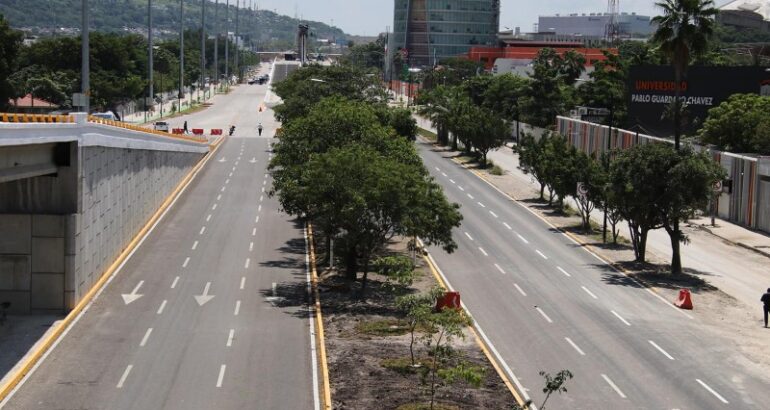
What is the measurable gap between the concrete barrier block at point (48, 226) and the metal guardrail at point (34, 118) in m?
3.31

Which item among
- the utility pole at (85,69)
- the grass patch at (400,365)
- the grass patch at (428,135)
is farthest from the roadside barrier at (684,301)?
the grass patch at (428,135)

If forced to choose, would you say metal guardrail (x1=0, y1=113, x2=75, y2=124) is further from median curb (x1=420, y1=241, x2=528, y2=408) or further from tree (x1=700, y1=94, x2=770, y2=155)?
tree (x1=700, y1=94, x2=770, y2=155)

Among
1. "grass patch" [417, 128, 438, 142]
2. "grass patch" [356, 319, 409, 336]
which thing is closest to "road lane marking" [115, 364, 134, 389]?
"grass patch" [356, 319, 409, 336]

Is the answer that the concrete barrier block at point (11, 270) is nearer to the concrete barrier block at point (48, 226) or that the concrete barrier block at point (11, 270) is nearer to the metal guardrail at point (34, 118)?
→ the concrete barrier block at point (48, 226)

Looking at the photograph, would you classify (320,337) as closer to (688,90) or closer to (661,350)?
(661,350)

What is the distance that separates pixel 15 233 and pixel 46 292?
226 cm

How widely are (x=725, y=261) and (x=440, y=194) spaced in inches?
706

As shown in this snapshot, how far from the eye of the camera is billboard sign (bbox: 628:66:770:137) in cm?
8569

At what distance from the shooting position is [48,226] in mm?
37938

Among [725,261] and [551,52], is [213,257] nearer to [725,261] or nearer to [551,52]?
[725,261]

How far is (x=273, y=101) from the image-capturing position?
7372 inches

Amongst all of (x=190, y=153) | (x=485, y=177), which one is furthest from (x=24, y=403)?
(x=485, y=177)

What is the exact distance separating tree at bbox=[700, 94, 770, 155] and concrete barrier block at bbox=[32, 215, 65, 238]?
52.4 metres

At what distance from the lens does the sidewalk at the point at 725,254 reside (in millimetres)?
48969
